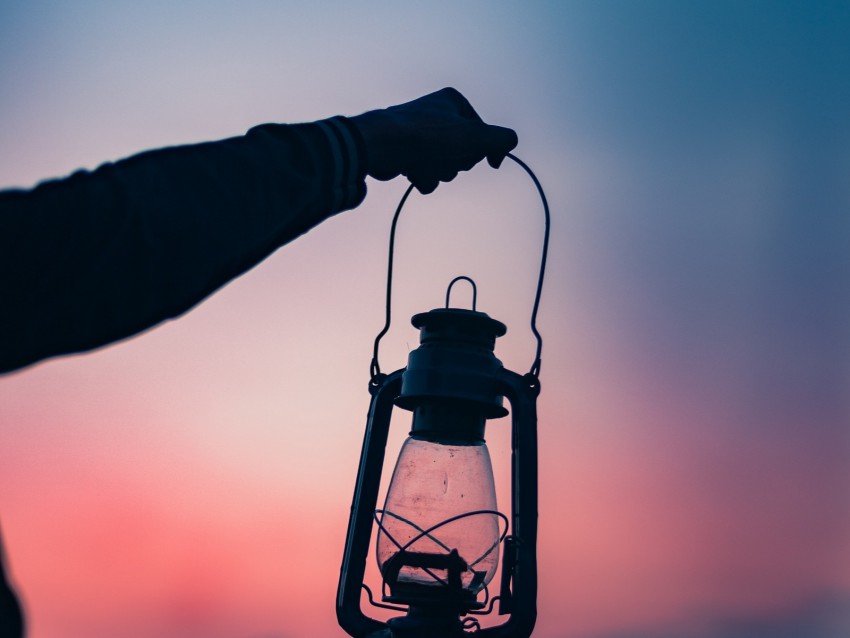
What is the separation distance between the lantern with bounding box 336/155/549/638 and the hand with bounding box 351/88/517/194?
1.41ft

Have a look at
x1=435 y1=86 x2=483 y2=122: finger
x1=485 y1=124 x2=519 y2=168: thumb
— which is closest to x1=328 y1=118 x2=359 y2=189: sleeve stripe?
x1=435 y1=86 x2=483 y2=122: finger

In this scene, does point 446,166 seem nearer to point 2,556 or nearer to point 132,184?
point 132,184

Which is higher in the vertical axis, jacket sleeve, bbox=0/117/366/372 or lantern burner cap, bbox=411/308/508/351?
lantern burner cap, bbox=411/308/508/351

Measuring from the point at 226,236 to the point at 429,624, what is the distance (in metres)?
1.17

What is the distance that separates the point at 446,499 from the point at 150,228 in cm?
130

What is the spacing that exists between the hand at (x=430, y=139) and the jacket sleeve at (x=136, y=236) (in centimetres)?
23

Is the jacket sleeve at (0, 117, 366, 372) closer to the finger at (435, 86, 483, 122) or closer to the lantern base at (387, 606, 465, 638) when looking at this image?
the finger at (435, 86, 483, 122)

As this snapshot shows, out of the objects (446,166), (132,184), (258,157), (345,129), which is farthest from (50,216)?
(446,166)

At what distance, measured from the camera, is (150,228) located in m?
0.80

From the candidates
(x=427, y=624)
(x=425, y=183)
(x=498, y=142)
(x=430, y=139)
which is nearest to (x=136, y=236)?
(x=430, y=139)

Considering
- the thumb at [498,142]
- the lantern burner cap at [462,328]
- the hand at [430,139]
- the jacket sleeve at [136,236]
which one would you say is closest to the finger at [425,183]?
the hand at [430,139]

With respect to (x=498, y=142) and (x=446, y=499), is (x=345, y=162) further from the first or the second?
(x=446, y=499)

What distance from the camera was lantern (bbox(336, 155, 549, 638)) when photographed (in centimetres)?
183

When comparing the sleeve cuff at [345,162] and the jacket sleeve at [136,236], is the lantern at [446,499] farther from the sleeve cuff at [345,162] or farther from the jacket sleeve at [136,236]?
the jacket sleeve at [136,236]
